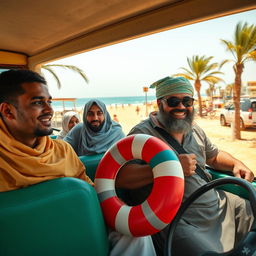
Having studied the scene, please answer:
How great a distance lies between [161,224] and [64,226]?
0.46 m

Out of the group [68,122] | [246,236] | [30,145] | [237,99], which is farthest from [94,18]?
[237,99]

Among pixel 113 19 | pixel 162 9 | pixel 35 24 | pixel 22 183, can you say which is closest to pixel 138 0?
pixel 162 9

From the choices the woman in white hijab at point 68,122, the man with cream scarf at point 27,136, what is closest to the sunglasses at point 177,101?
the man with cream scarf at point 27,136

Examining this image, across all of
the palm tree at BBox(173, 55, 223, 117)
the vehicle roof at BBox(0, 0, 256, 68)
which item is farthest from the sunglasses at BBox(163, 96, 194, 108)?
the palm tree at BBox(173, 55, 223, 117)

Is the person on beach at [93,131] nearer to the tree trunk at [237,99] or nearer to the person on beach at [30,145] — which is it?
the person on beach at [30,145]

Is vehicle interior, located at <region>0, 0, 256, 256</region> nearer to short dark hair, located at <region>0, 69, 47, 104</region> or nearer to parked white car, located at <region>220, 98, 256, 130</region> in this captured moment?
short dark hair, located at <region>0, 69, 47, 104</region>

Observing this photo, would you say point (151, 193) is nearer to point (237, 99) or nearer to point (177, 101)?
point (177, 101)

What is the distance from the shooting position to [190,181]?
4.88 feet

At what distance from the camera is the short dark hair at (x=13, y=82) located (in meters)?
1.19

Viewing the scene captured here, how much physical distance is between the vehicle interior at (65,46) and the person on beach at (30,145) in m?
0.11

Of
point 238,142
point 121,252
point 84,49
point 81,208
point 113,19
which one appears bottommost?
point 238,142

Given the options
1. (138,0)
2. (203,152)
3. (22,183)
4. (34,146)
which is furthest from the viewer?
(203,152)

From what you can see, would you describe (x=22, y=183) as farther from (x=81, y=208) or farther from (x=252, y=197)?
(x=252, y=197)

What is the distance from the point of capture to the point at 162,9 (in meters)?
1.46
